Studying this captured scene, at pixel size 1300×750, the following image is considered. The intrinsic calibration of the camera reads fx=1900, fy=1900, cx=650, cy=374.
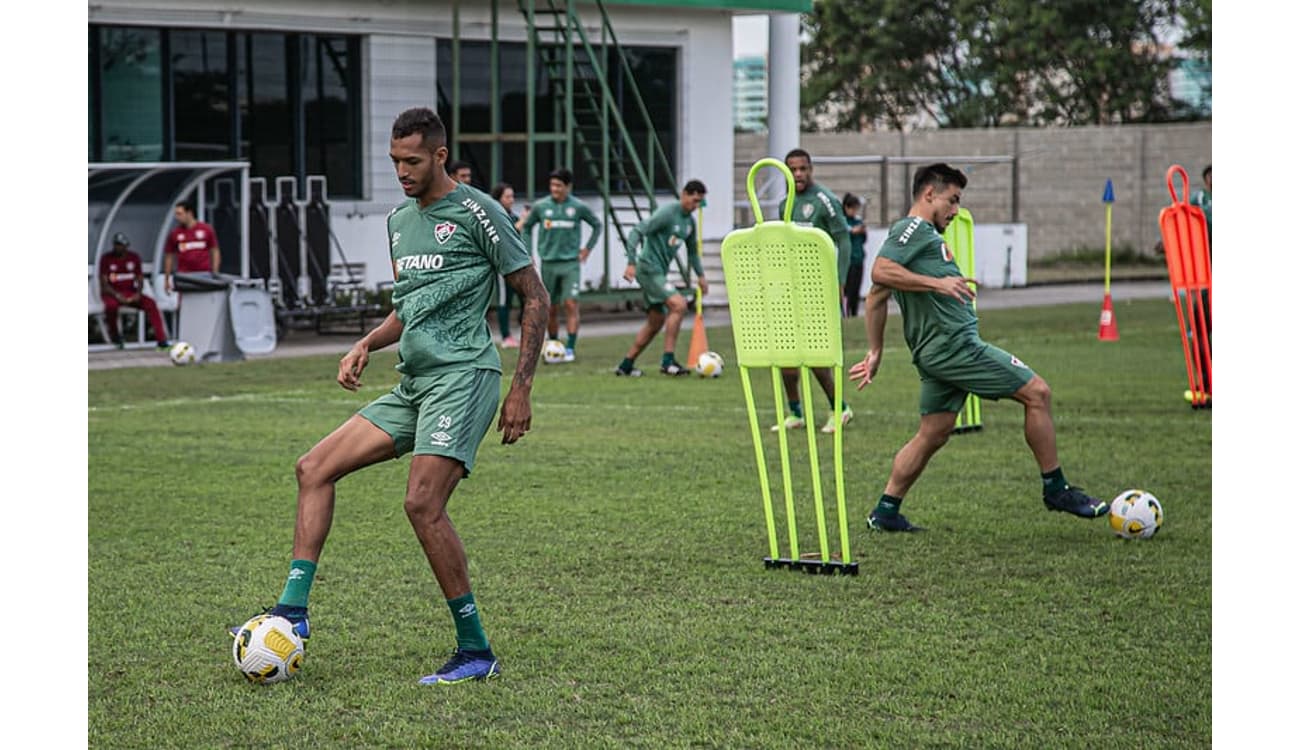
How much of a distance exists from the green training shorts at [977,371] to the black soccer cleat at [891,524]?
71 cm

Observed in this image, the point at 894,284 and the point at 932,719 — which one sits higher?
the point at 894,284

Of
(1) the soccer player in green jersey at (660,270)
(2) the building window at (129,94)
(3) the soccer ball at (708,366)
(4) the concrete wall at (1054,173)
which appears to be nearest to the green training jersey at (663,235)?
(1) the soccer player in green jersey at (660,270)

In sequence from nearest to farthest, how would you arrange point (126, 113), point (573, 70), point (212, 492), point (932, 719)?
point (932, 719), point (212, 492), point (126, 113), point (573, 70)

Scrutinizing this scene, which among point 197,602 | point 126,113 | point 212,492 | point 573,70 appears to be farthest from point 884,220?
point 197,602

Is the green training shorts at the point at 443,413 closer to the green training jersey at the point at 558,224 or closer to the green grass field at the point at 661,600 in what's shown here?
the green grass field at the point at 661,600

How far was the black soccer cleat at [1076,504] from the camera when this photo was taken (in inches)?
367

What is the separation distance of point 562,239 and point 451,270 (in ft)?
43.9

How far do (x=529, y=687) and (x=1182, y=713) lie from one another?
2142 mm

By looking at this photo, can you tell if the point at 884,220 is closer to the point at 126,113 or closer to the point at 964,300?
the point at 126,113

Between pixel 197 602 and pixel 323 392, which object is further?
pixel 323 392

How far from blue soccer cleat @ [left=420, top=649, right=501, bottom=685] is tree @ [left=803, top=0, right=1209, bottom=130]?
40910mm

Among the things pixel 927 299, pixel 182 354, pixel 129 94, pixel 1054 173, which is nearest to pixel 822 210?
pixel 927 299

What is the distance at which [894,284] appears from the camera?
9.08 metres

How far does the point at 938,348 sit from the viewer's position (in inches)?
368
